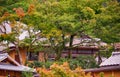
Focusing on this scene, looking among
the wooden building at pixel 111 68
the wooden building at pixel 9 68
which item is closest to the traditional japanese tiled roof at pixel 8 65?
the wooden building at pixel 9 68

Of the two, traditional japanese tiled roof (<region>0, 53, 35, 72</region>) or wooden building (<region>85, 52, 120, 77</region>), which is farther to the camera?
traditional japanese tiled roof (<region>0, 53, 35, 72</region>)

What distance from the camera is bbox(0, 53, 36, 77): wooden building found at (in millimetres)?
29922

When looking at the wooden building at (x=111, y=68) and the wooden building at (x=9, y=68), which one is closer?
the wooden building at (x=111, y=68)

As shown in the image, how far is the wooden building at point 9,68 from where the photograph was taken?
2992cm

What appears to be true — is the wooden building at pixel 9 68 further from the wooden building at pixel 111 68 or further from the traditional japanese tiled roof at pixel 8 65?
the wooden building at pixel 111 68

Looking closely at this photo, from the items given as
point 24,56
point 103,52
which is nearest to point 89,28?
point 103,52

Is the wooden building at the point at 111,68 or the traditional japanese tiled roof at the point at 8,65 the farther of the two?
the traditional japanese tiled roof at the point at 8,65

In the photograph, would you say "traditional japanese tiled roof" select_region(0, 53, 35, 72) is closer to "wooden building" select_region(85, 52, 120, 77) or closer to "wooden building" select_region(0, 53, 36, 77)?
"wooden building" select_region(0, 53, 36, 77)

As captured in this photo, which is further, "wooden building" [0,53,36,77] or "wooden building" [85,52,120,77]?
"wooden building" [0,53,36,77]

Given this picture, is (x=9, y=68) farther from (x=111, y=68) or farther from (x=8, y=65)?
(x=111, y=68)

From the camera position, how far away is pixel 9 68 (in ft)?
97.5

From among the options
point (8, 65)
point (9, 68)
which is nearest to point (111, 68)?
point (9, 68)

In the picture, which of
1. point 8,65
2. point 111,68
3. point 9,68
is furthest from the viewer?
point 8,65

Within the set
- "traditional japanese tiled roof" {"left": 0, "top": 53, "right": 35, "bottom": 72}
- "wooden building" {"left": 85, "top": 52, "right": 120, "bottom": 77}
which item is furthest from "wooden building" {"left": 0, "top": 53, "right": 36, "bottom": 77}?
"wooden building" {"left": 85, "top": 52, "right": 120, "bottom": 77}
